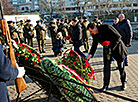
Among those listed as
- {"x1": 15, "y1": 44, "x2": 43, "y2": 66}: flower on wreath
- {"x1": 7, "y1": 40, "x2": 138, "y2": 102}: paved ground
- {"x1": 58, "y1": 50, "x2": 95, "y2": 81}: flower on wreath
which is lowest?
{"x1": 7, "y1": 40, "x2": 138, "y2": 102}: paved ground

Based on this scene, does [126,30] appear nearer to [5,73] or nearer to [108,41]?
[108,41]

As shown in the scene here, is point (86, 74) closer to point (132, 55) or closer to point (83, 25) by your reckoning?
point (132, 55)

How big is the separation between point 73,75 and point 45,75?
594mm

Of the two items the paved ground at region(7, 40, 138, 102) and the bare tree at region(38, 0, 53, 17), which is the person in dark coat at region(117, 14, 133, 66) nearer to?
the paved ground at region(7, 40, 138, 102)

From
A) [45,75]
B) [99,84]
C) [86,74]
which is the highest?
[45,75]

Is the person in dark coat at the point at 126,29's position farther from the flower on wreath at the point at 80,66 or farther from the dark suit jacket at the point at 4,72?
the dark suit jacket at the point at 4,72

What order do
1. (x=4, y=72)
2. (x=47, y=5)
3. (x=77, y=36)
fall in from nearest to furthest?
(x=4, y=72) → (x=77, y=36) → (x=47, y=5)

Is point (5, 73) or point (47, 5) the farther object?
point (47, 5)

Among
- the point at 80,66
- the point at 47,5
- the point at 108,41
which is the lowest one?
the point at 80,66

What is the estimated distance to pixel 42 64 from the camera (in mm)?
4156

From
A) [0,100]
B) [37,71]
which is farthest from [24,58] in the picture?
[0,100]

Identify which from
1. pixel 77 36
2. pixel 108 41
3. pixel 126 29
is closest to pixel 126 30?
pixel 126 29

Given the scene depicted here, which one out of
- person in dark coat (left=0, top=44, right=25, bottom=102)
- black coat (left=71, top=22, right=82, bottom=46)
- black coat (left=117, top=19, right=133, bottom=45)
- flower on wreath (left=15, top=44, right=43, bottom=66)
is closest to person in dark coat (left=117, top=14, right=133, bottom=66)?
black coat (left=117, top=19, right=133, bottom=45)

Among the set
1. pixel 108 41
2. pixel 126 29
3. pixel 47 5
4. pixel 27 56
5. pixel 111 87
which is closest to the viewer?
pixel 27 56
